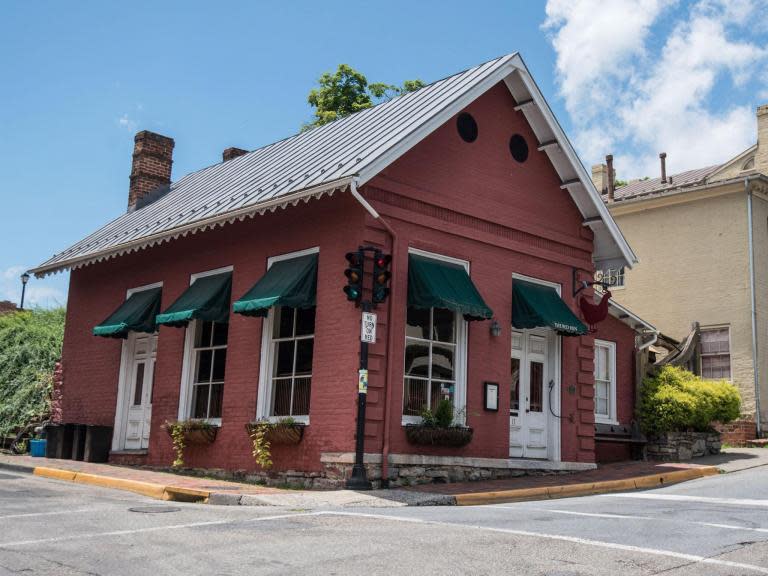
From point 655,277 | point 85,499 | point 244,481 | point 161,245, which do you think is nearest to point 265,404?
point 244,481

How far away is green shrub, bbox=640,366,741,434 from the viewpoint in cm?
1876

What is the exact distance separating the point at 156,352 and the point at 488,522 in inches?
406

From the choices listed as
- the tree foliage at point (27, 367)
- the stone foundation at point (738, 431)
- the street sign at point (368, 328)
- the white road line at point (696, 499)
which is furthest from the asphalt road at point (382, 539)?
the stone foundation at point (738, 431)

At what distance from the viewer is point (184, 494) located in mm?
12297

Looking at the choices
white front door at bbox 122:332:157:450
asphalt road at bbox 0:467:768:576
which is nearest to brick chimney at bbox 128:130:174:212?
white front door at bbox 122:332:157:450

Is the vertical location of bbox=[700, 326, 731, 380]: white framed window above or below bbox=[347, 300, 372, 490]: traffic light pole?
above

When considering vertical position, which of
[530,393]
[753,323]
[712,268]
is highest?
[712,268]

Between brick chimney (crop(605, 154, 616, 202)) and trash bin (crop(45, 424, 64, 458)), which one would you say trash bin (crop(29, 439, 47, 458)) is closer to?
trash bin (crop(45, 424, 64, 458))

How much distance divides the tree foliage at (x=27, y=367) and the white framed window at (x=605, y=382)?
1302cm

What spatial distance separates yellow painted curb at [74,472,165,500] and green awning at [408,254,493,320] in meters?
4.79

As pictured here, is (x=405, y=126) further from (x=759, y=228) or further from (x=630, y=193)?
(x=630, y=193)

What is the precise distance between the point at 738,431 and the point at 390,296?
13595 millimetres

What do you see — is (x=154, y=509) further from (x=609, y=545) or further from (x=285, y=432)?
(x=609, y=545)

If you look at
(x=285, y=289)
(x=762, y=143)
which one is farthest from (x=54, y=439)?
(x=762, y=143)
